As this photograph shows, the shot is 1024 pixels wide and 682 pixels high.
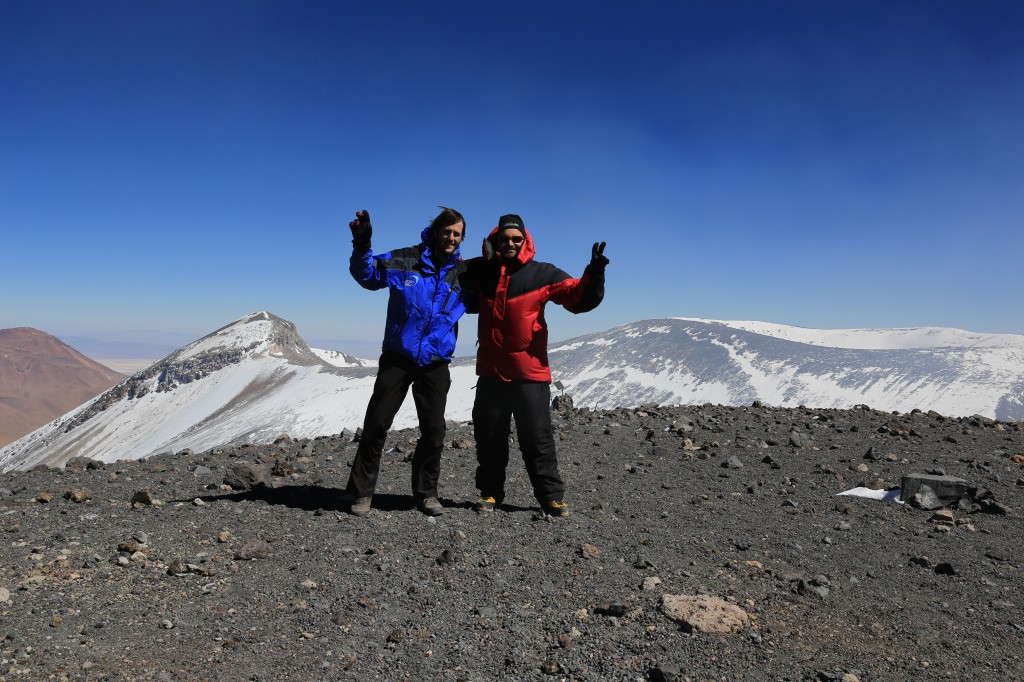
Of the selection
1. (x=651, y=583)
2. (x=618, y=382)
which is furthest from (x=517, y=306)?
(x=618, y=382)

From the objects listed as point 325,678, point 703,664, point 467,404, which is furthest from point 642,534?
point 467,404

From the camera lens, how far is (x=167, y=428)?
6231 centimetres

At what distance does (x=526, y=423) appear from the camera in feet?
19.1

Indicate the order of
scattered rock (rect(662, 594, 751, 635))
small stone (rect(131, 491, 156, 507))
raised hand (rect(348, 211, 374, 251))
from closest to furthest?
scattered rock (rect(662, 594, 751, 635)), raised hand (rect(348, 211, 374, 251)), small stone (rect(131, 491, 156, 507))

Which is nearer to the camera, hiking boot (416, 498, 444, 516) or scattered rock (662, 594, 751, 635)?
scattered rock (662, 594, 751, 635)

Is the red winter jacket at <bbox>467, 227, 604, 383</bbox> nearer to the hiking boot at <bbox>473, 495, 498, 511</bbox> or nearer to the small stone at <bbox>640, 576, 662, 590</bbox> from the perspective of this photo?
the hiking boot at <bbox>473, 495, 498, 511</bbox>

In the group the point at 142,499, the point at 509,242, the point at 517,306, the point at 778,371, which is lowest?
the point at 142,499

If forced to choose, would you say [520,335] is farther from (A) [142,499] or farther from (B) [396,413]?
(A) [142,499]

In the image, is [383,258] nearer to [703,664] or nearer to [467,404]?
[703,664]

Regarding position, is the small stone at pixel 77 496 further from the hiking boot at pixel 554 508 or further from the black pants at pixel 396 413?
the hiking boot at pixel 554 508

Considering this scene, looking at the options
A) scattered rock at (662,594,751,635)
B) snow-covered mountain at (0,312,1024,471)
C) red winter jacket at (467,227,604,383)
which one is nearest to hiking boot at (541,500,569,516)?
red winter jacket at (467,227,604,383)

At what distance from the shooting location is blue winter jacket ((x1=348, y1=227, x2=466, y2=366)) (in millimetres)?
5520

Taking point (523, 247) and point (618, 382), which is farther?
point (618, 382)

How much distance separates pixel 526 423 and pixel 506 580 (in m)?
1.75
